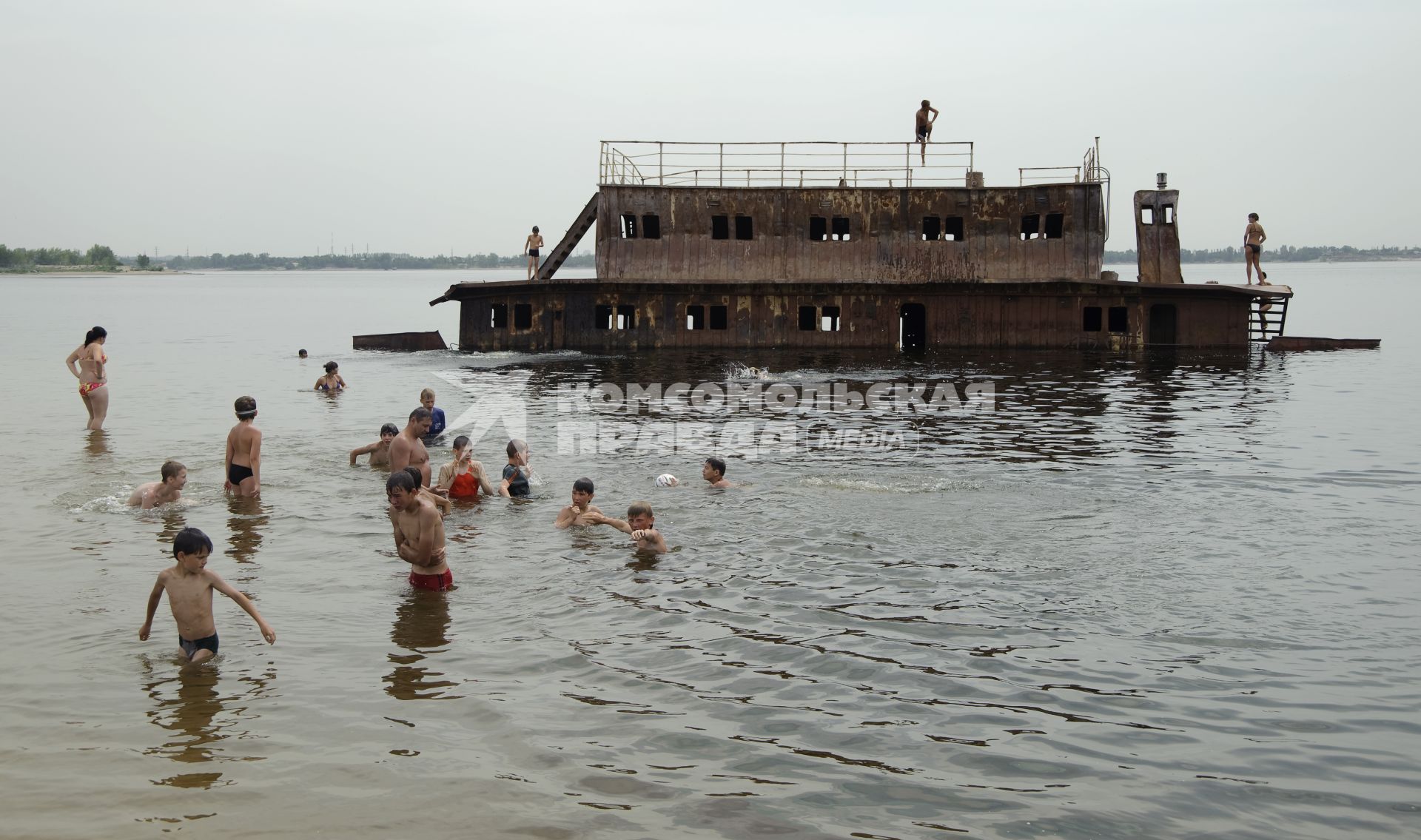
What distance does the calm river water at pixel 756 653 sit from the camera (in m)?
6.84

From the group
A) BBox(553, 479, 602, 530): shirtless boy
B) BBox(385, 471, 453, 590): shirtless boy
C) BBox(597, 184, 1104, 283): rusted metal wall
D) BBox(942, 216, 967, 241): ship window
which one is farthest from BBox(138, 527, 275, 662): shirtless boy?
BBox(942, 216, 967, 241): ship window

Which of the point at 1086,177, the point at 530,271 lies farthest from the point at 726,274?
the point at 1086,177

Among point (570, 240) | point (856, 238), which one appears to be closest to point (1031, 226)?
point (856, 238)

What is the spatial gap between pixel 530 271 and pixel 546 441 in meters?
22.5

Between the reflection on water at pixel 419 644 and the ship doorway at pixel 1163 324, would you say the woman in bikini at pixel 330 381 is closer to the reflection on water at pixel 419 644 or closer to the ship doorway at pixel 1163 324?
the reflection on water at pixel 419 644

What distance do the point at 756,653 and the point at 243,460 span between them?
9369 millimetres

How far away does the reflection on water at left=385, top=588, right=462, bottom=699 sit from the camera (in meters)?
8.53

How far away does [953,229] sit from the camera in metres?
42.2

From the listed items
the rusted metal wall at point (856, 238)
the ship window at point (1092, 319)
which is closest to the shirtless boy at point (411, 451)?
the rusted metal wall at point (856, 238)

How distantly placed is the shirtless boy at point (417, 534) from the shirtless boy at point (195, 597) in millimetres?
2041

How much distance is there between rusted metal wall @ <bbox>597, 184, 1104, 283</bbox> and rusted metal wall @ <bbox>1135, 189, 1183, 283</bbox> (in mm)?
3103

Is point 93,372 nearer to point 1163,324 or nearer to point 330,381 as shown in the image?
point 330,381

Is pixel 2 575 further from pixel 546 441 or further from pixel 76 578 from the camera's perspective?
pixel 546 441

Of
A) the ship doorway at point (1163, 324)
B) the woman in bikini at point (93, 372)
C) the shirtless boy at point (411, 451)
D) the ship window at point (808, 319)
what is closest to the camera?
the shirtless boy at point (411, 451)
